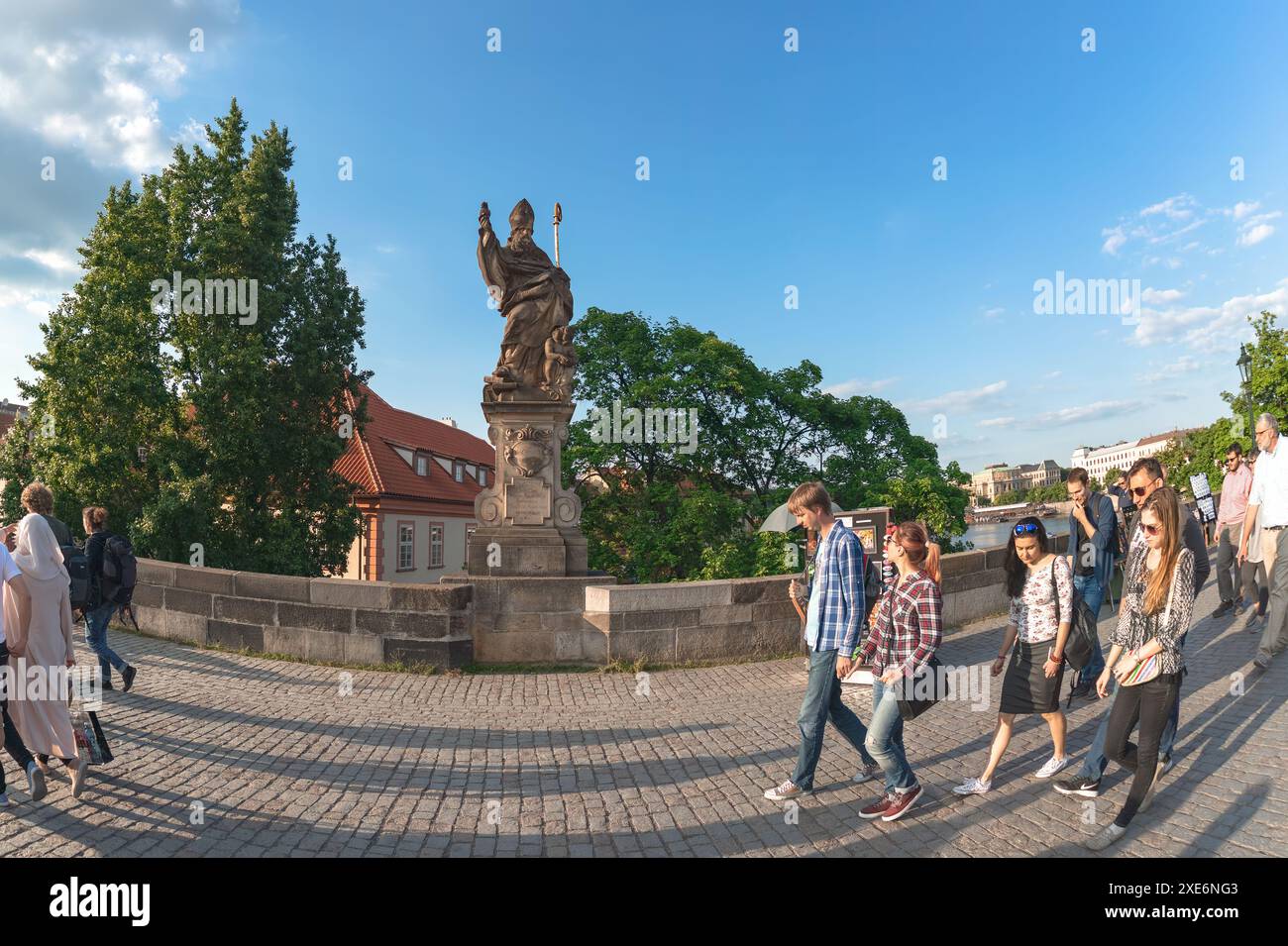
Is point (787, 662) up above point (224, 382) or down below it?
below

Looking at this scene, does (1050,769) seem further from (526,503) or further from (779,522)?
(779,522)

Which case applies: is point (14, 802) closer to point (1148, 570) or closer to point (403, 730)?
point (403, 730)

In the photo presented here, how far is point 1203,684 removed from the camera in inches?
222

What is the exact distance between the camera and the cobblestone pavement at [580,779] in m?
3.29

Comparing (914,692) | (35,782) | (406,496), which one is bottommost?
(35,782)

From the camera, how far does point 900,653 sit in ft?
11.7

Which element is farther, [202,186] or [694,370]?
[694,370]

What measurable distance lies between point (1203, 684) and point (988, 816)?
3.65m

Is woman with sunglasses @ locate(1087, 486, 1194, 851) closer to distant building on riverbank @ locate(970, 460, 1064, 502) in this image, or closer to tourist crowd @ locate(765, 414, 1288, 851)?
tourist crowd @ locate(765, 414, 1288, 851)

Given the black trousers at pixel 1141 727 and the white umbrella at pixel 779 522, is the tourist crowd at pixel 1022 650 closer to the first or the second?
the black trousers at pixel 1141 727

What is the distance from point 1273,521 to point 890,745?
492cm

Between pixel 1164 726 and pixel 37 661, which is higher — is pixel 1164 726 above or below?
below

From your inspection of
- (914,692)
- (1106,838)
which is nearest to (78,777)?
(914,692)
